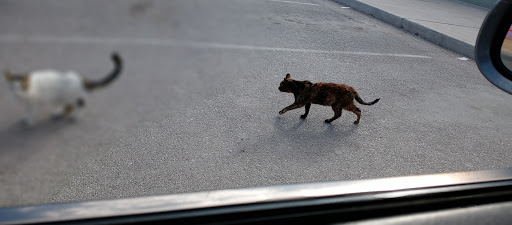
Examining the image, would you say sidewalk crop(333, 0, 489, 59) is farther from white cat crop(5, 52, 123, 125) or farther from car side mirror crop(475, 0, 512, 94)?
white cat crop(5, 52, 123, 125)

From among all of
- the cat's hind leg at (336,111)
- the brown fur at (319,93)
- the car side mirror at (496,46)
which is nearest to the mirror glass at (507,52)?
the car side mirror at (496,46)

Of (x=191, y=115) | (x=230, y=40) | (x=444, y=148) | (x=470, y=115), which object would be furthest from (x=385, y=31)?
(x=230, y=40)

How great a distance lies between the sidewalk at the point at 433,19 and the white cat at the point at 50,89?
24.8 feet

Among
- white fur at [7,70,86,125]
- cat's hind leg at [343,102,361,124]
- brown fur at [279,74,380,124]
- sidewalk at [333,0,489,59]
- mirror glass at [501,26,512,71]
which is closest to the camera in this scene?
white fur at [7,70,86,125]

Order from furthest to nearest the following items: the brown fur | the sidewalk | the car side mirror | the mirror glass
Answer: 1. the sidewalk
2. the brown fur
3. the mirror glass
4. the car side mirror

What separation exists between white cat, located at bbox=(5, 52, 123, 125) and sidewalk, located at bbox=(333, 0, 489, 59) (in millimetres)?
7552

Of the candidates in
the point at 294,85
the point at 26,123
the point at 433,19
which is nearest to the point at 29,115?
the point at 26,123

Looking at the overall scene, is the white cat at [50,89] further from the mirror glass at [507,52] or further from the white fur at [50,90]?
the mirror glass at [507,52]

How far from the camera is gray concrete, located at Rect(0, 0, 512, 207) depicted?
0.38m

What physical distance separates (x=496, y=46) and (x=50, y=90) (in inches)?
71.3

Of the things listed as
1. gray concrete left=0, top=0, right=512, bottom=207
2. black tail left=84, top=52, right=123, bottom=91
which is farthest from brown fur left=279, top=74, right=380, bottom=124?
black tail left=84, top=52, right=123, bottom=91

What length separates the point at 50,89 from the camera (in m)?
0.33

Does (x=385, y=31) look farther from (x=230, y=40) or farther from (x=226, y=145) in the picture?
(x=230, y=40)

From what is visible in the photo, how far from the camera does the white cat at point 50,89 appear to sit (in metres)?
0.33
